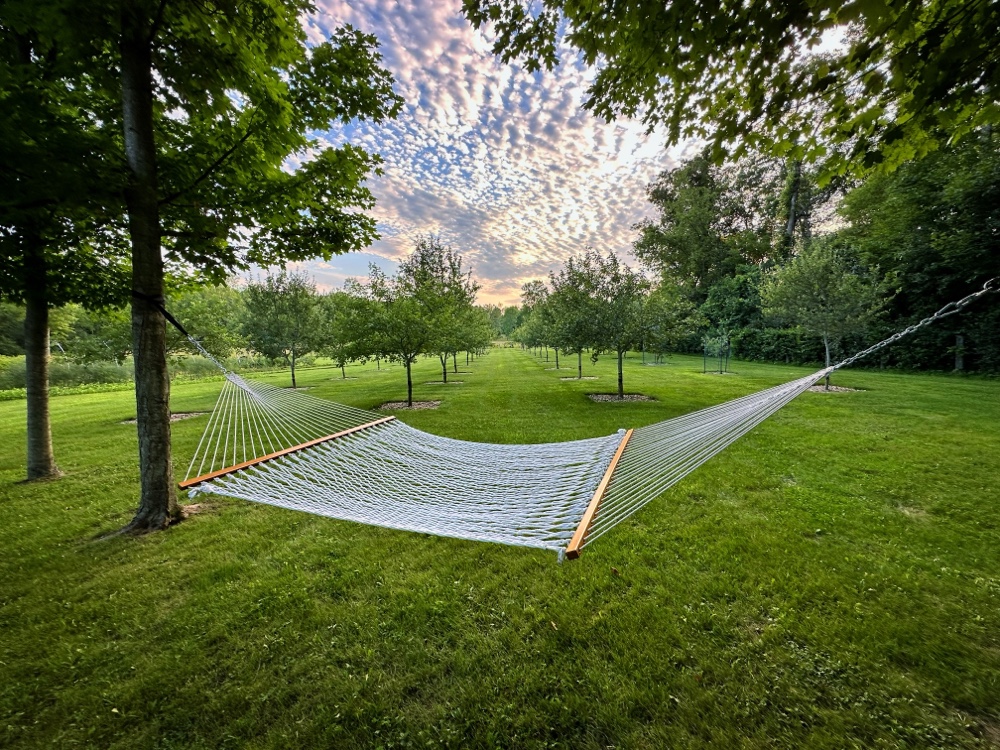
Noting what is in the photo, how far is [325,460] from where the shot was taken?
3232mm

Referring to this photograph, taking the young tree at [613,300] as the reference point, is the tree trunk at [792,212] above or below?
above

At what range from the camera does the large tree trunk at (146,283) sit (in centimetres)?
267

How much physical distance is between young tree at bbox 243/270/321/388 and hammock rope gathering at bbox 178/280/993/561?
10373 mm

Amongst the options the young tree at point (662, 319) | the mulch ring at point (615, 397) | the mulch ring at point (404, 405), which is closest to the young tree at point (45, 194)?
the mulch ring at point (404, 405)

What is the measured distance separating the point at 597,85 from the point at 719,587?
3.79 metres

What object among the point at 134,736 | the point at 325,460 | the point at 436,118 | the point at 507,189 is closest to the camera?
the point at 134,736

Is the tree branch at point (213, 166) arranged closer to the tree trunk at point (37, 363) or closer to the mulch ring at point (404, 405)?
the tree trunk at point (37, 363)

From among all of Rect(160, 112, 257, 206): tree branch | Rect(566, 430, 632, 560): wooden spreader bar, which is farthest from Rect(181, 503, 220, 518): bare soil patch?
Answer: Rect(566, 430, 632, 560): wooden spreader bar

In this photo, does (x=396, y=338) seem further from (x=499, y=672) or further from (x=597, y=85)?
(x=499, y=672)

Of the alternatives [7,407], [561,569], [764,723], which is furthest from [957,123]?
[7,407]

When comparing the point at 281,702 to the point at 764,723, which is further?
A: the point at 281,702

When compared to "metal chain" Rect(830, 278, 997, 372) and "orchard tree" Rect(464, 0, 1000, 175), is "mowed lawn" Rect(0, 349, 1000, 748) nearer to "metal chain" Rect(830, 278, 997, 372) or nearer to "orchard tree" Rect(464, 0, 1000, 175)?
"metal chain" Rect(830, 278, 997, 372)

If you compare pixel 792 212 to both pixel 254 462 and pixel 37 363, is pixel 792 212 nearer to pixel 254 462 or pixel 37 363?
pixel 254 462

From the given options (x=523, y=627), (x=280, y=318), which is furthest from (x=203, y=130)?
(x=280, y=318)
